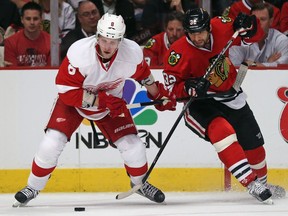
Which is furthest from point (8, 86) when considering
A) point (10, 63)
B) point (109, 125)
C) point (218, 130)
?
point (218, 130)

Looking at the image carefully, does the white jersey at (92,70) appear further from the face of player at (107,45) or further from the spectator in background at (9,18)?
the spectator in background at (9,18)

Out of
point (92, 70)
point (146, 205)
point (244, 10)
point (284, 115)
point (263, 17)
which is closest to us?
point (92, 70)

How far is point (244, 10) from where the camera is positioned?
7.93m

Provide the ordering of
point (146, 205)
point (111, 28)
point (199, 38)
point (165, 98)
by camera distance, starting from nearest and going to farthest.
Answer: point (111, 28) < point (199, 38) < point (165, 98) < point (146, 205)

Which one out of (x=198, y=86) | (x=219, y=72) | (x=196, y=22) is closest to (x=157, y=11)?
(x=219, y=72)

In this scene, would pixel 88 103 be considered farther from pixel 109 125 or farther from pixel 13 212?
pixel 13 212

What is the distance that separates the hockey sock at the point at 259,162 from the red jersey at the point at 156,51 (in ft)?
3.65

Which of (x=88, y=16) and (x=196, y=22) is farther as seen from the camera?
(x=88, y=16)

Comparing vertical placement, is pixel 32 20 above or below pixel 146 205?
above

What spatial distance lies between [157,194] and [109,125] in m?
0.53

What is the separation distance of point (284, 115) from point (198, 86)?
4.14ft

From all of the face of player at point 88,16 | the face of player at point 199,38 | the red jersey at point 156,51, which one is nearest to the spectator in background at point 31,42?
the face of player at point 88,16

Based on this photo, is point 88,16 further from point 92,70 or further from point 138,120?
point 92,70

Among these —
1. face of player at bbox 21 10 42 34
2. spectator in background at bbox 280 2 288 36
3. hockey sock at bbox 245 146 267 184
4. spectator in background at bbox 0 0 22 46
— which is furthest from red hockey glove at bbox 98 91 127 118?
spectator in background at bbox 280 2 288 36
